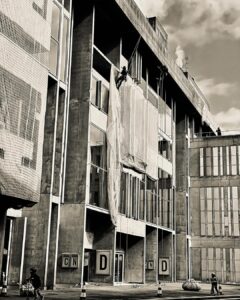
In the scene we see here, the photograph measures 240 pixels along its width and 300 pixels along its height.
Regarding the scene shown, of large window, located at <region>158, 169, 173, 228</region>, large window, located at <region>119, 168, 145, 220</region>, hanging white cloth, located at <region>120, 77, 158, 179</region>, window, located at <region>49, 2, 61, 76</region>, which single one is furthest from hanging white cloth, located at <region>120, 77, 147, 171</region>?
window, located at <region>49, 2, 61, 76</region>

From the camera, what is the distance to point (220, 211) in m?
55.3

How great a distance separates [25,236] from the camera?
29.0 m

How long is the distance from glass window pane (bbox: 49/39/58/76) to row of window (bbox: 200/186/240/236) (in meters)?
31.3

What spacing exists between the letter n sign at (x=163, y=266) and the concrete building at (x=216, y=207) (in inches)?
291

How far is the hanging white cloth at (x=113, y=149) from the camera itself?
3559 cm

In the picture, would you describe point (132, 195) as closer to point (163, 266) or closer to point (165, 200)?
point (165, 200)

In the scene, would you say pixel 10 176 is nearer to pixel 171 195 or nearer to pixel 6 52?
pixel 6 52

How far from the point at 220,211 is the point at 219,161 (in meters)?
6.25

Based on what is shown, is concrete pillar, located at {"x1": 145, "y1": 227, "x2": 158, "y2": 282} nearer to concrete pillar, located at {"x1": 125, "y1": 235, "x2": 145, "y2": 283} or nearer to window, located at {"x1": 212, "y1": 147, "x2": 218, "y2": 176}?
concrete pillar, located at {"x1": 125, "y1": 235, "x2": 145, "y2": 283}

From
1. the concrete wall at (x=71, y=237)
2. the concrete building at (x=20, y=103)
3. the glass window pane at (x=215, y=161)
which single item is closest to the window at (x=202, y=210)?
the glass window pane at (x=215, y=161)

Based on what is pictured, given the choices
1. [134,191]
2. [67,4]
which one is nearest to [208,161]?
[134,191]

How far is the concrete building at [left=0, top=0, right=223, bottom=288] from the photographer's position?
2934 cm

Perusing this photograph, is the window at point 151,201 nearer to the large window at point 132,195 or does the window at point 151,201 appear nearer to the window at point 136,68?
the large window at point 132,195

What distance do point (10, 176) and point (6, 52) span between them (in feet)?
21.8
